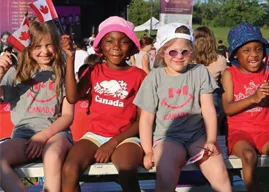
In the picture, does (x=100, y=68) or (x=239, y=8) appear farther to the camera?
(x=239, y=8)

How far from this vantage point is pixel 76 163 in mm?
3689

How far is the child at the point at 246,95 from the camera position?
4133 millimetres

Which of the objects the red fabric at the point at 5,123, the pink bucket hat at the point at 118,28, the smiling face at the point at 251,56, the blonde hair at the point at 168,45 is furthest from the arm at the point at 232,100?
the red fabric at the point at 5,123

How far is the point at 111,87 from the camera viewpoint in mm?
4086

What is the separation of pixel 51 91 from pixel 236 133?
1.48 meters

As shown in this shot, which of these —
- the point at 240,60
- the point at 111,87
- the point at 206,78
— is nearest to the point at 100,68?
the point at 111,87

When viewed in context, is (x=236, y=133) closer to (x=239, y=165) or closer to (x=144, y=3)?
(x=239, y=165)

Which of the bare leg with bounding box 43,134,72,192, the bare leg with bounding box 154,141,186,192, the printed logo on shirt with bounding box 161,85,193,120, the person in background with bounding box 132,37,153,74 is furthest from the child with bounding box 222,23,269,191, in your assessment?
the person in background with bounding box 132,37,153,74

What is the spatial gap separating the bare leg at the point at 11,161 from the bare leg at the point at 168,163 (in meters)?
0.92

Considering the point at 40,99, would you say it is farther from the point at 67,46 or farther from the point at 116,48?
the point at 116,48

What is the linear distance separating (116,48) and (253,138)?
1.27 meters

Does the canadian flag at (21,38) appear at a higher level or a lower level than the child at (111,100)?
higher

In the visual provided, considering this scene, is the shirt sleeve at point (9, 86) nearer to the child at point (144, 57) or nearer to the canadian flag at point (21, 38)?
the canadian flag at point (21, 38)

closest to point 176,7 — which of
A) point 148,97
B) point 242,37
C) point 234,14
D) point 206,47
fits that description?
point 206,47
